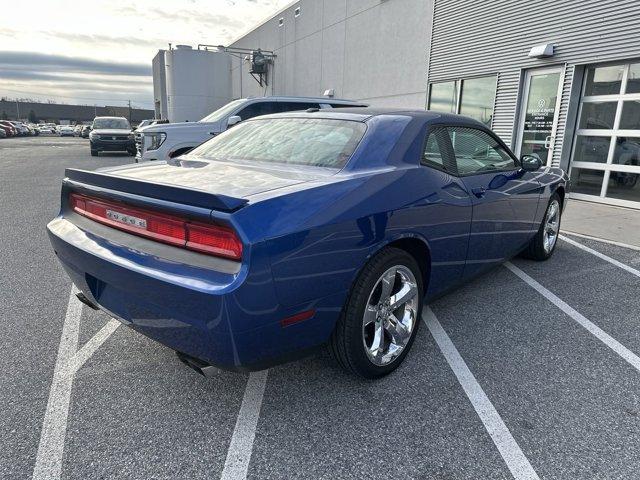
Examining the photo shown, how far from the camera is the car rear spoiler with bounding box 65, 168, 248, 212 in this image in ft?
6.52

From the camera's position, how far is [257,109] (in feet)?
32.5

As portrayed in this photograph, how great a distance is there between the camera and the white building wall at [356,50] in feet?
46.2

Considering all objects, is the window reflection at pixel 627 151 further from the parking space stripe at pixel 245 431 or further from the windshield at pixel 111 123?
the windshield at pixel 111 123

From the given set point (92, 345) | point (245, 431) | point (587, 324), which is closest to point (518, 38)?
point (587, 324)

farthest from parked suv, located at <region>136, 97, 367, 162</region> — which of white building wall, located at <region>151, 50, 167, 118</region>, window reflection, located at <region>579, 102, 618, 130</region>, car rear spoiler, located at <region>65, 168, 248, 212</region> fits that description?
white building wall, located at <region>151, 50, 167, 118</region>

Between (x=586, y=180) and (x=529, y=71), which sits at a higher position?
(x=529, y=71)

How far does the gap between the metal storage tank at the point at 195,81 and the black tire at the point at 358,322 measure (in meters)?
37.7

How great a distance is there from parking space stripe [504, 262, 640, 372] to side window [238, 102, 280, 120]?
674 cm

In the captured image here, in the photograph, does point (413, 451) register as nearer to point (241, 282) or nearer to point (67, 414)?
point (241, 282)

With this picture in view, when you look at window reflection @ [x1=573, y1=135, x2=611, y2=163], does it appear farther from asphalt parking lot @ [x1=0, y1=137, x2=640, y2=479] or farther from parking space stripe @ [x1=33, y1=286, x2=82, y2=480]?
parking space stripe @ [x1=33, y1=286, x2=82, y2=480]

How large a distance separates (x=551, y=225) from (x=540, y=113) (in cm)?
616

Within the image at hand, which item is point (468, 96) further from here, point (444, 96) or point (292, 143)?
point (292, 143)

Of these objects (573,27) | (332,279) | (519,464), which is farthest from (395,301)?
(573,27)

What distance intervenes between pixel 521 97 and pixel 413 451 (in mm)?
10292
